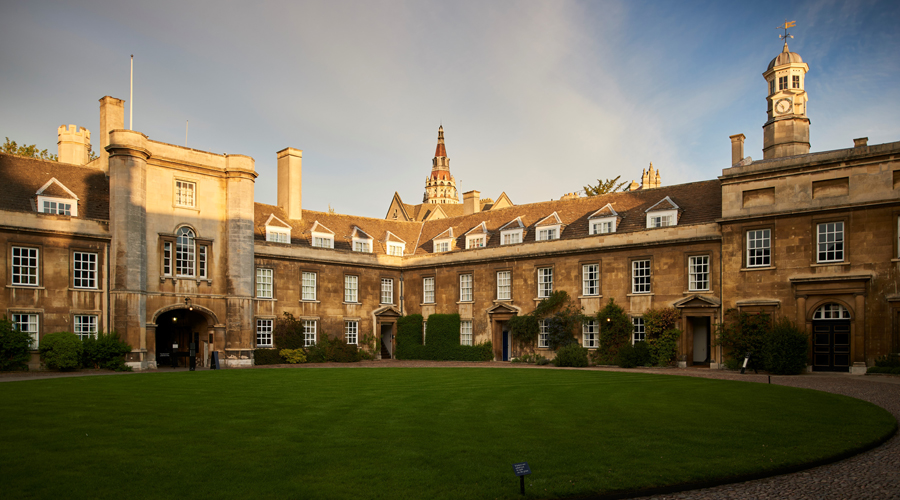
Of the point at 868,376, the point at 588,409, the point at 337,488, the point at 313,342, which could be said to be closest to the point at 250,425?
the point at 337,488

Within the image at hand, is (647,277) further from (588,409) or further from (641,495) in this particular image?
(641,495)

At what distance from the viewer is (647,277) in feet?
96.2

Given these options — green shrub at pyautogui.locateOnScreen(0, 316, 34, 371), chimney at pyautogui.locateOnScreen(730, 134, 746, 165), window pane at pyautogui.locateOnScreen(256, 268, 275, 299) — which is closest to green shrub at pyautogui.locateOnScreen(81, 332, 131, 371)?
green shrub at pyautogui.locateOnScreen(0, 316, 34, 371)

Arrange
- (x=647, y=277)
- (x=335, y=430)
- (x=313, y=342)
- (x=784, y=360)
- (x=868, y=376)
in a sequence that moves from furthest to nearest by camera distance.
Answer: (x=313, y=342), (x=647, y=277), (x=784, y=360), (x=868, y=376), (x=335, y=430)

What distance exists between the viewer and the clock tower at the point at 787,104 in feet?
100

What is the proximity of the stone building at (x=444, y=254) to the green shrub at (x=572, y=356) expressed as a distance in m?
1.71

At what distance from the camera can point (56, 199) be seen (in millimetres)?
26438

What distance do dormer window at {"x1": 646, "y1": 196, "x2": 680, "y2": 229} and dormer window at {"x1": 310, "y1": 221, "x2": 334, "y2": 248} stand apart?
1775cm

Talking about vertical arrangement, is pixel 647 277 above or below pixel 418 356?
above

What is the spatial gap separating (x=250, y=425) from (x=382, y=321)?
88.8 ft

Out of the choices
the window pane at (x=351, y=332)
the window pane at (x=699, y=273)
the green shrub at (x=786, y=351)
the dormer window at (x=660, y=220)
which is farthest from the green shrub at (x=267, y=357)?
the green shrub at (x=786, y=351)

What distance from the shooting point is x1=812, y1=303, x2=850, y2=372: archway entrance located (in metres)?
23.5

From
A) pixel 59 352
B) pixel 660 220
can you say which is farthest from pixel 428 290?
pixel 59 352

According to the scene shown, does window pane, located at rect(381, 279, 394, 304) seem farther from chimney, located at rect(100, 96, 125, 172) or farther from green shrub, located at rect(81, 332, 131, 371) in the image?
chimney, located at rect(100, 96, 125, 172)
